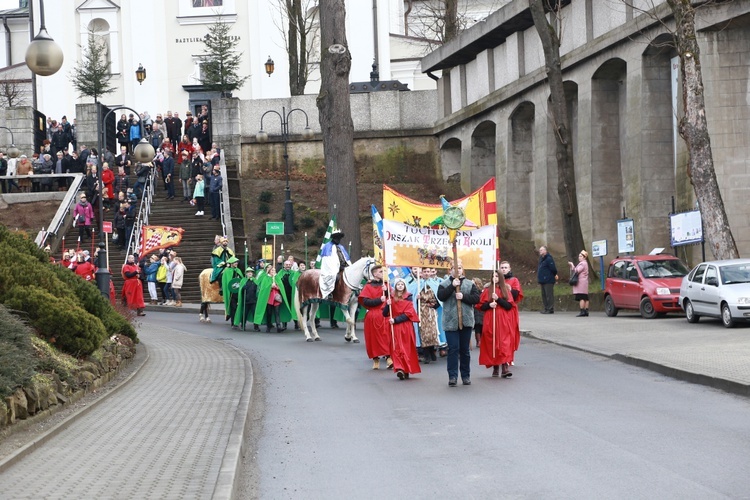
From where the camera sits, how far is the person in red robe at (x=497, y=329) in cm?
1817

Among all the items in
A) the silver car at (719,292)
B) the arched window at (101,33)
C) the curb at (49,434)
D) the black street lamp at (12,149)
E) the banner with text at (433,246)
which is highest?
the arched window at (101,33)

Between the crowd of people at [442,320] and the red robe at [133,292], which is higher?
the red robe at [133,292]

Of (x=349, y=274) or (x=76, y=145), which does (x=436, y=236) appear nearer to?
(x=349, y=274)

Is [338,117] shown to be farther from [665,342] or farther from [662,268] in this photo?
[665,342]

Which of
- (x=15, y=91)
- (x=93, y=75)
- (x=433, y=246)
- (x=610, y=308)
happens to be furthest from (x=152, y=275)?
(x=15, y=91)

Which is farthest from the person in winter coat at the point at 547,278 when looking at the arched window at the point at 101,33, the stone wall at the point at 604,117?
the arched window at the point at 101,33

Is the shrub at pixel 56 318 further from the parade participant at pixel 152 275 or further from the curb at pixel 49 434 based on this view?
the parade participant at pixel 152 275

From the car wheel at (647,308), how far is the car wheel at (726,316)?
4265 millimetres

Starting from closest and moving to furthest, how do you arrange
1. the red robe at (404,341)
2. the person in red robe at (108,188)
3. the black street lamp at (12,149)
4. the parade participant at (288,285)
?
1. the red robe at (404,341)
2. the parade participant at (288,285)
3. the person in red robe at (108,188)
4. the black street lamp at (12,149)

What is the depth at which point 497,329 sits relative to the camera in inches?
727

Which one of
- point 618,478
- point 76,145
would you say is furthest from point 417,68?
point 618,478

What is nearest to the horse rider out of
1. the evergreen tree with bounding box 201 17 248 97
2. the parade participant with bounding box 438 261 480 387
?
the parade participant with bounding box 438 261 480 387

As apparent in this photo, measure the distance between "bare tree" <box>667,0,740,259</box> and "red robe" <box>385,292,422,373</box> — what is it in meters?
11.2

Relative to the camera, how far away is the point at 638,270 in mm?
30031
